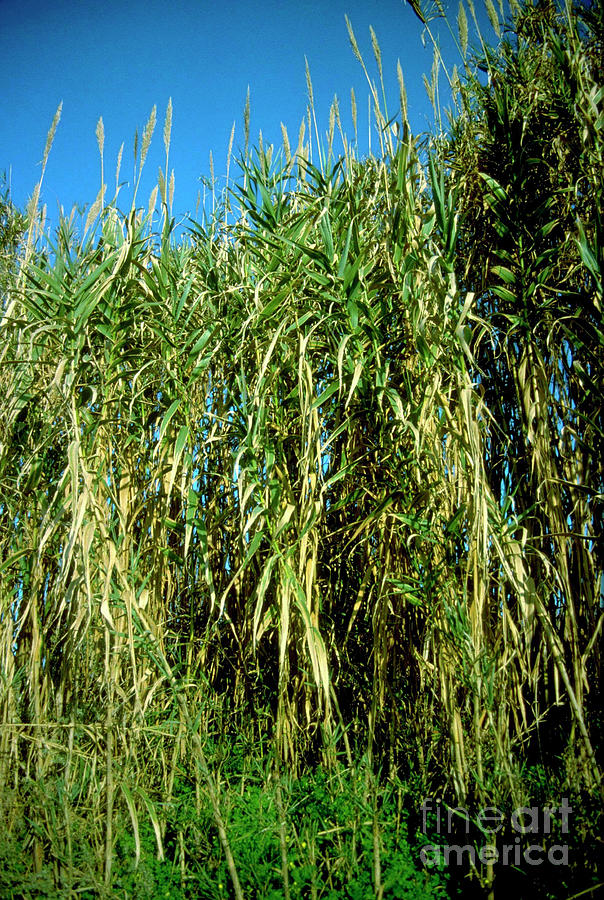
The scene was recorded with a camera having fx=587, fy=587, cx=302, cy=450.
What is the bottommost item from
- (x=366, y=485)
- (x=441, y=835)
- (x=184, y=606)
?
(x=441, y=835)

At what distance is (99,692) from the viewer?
1.63 metres

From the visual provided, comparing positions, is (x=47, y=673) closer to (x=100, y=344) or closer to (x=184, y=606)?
(x=184, y=606)

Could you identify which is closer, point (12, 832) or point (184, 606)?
point (12, 832)

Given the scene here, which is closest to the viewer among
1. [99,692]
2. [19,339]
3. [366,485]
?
[99,692]

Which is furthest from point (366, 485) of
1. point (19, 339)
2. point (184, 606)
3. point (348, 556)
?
point (19, 339)

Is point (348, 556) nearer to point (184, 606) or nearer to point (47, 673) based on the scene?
point (184, 606)

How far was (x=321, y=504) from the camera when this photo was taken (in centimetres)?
→ 167

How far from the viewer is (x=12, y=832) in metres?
1.48

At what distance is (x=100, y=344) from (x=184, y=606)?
905mm

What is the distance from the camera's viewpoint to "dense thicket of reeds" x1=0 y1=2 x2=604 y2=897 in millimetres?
1465

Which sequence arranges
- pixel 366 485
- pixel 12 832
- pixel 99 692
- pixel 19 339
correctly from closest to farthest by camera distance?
pixel 12 832 → pixel 99 692 → pixel 366 485 → pixel 19 339

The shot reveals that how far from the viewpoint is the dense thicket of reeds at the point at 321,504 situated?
1.46 meters

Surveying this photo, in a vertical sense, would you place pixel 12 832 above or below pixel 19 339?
below

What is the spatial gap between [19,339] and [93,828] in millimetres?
1426
